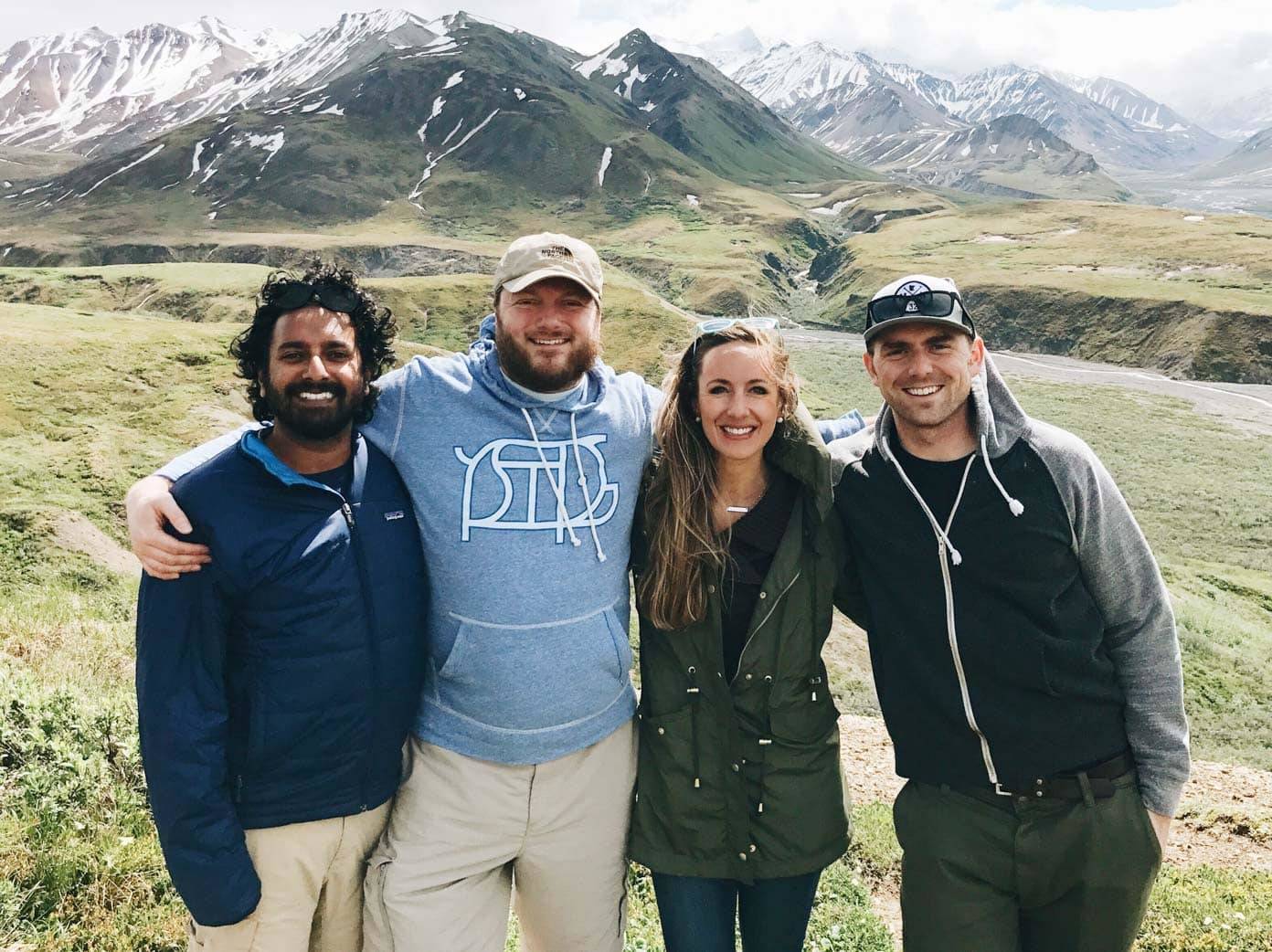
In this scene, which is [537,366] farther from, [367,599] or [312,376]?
[367,599]

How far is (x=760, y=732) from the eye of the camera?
4.02 m

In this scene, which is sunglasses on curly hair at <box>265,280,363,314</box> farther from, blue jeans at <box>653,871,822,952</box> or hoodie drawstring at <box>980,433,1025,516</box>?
blue jeans at <box>653,871,822,952</box>

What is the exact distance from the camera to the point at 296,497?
3.56 metres

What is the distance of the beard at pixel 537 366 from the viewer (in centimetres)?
421

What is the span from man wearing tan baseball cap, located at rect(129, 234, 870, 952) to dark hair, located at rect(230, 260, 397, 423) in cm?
17

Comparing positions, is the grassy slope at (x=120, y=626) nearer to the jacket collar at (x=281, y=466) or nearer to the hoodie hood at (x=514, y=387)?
the jacket collar at (x=281, y=466)

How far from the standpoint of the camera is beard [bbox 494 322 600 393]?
4207 mm

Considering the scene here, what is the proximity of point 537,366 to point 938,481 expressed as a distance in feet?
7.02

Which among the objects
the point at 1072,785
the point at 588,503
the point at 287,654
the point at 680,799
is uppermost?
the point at 588,503

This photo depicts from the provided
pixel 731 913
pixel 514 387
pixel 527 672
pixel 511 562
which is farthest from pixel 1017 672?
pixel 514 387

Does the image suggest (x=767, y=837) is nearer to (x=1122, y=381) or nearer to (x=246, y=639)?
(x=246, y=639)

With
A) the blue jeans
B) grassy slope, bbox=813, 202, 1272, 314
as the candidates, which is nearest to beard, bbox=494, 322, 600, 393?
the blue jeans

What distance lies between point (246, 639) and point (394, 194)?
185680 millimetres

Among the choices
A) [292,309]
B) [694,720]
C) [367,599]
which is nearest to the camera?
[367,599]
